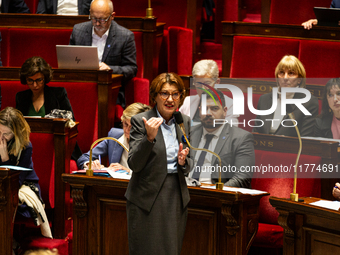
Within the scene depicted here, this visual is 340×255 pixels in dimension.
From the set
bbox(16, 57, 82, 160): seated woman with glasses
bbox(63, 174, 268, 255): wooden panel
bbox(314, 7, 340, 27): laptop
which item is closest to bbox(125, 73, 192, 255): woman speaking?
bbox(63, 174, 268, 255): wooden panel

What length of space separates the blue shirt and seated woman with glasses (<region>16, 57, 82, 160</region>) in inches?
24.1

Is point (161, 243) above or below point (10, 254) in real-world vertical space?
above

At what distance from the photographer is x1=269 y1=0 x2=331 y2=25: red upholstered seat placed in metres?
2.03

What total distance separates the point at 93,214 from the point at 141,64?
0.86m

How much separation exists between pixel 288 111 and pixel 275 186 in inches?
7.5

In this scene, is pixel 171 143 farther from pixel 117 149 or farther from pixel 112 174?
pixel 117 149

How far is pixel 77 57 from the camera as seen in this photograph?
63.6 inches

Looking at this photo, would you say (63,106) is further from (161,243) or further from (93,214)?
(161,243)

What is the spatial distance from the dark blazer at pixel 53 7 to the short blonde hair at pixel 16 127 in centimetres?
88

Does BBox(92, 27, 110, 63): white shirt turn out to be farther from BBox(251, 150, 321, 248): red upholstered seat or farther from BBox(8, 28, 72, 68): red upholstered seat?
BBox(251, 150, 321, 248): red upholstered seat

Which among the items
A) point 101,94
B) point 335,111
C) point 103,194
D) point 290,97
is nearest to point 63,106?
point 101,94

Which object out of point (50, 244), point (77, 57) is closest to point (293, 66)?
point (77, 57)

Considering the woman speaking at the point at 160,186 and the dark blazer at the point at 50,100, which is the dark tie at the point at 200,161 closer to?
the woman speaking at the point at 160,186

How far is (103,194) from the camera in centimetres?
118
